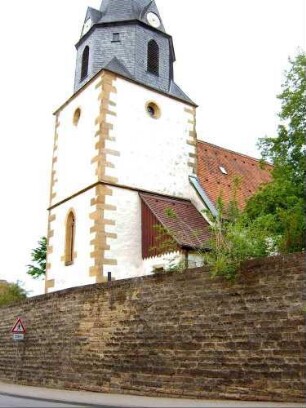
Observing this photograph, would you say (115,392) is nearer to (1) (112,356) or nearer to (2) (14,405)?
(1) (112,356)

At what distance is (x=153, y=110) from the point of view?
66.5ft

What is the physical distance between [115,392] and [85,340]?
1959 mm

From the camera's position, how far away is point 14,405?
943 cm

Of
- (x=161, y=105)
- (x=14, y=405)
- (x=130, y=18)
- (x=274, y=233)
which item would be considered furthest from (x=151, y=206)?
(x=14, y=405)

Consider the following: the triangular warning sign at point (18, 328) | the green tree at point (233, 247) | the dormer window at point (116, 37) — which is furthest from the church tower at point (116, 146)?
the green tree at point (233, 247)

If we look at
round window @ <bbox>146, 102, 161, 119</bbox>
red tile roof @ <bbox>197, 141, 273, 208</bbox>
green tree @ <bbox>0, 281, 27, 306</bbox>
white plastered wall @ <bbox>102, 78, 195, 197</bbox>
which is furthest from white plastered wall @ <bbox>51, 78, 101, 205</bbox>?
green tree @ <bbox>0, 281, 27, 306</bbox>

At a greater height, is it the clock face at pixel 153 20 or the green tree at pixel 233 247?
the clock face at pixel 153 20

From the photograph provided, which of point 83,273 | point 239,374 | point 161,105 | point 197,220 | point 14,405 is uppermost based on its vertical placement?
point 161,105

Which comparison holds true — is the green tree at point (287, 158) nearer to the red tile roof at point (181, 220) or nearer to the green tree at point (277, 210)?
the green tree at point (277, 210)

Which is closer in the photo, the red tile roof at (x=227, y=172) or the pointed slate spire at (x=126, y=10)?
the red tile roof at (x=227, y=172)

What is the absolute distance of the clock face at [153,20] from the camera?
2120cm

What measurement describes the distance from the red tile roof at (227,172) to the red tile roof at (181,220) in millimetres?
1229

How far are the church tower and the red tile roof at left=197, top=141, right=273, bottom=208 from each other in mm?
1033

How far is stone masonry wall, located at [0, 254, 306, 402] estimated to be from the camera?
29.0 feet
